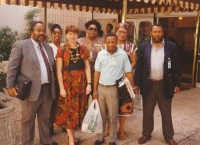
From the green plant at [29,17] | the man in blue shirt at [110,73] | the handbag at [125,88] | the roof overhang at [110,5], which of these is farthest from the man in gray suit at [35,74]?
the green plant at [29,17]

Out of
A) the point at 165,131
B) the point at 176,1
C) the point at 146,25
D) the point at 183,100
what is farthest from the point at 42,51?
the point at 146,25

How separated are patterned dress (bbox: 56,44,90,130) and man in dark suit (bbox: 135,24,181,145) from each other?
0.93m

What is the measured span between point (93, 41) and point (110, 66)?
0.81 meters

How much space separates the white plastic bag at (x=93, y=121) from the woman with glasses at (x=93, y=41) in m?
0.71

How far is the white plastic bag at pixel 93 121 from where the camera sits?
368 centimetres

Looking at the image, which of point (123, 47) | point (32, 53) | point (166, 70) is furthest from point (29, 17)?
point (166, 70)

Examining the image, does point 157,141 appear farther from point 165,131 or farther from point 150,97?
point 150,97

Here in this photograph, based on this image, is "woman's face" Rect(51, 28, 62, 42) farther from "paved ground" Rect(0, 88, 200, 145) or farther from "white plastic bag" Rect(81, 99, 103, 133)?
"paved ground" Rect(0, 88, 200, 145)

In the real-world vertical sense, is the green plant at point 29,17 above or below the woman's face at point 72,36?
above

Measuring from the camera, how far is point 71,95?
3633 millimetres

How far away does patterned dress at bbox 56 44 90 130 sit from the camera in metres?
3.59

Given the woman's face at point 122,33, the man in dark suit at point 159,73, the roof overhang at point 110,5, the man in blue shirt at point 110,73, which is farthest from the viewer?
the roof overhang at point 110,5

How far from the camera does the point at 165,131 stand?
4055 mm

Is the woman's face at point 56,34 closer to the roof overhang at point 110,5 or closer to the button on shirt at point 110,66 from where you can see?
the button on shirt at point 110,66
